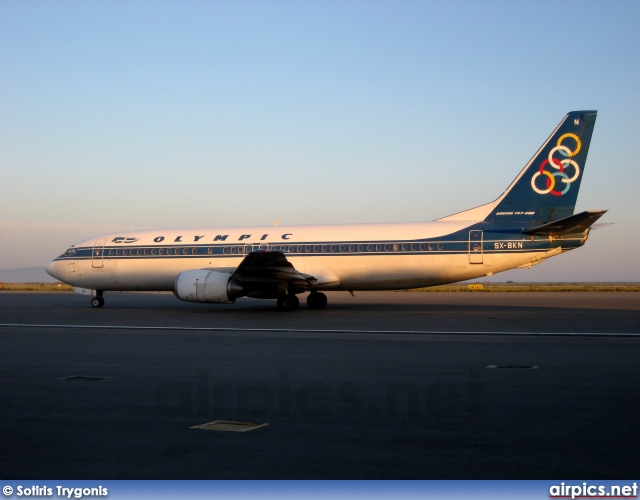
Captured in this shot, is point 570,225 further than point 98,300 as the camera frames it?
No

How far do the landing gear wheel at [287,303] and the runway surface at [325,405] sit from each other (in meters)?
10.6

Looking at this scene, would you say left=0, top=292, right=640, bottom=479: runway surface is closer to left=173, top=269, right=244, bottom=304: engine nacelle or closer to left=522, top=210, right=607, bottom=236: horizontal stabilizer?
left=522, top=210, right=607, bottom=236: horizontal stabilizer

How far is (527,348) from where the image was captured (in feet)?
44.9

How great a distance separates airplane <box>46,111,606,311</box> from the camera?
2569 cm

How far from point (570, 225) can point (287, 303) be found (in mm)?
11043

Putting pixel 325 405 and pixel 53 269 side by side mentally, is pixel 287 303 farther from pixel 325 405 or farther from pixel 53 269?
pixel 325 405

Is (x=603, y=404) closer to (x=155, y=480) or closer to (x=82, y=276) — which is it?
(x=155, y=480)

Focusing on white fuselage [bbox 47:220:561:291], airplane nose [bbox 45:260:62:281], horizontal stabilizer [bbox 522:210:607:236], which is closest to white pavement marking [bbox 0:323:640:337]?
horizontal stabilizer [bbox 522:210:607:236]

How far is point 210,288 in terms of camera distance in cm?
2656

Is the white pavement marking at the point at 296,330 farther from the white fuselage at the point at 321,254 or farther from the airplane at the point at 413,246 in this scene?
the white fuselage at the point at 321,254

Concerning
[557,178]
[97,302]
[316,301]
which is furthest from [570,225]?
[97,302]

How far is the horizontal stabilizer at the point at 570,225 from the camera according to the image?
2323cm

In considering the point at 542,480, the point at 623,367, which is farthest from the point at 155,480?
the point at 623,367

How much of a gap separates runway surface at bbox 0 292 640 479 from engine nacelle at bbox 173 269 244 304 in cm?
964
